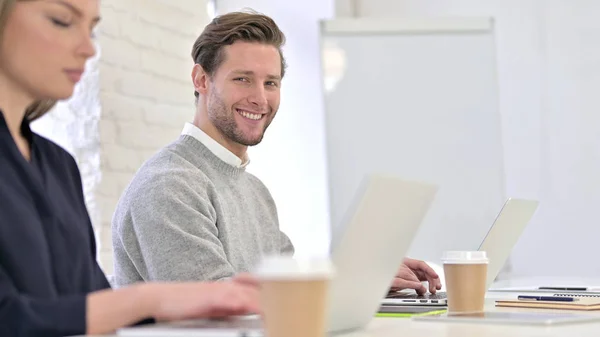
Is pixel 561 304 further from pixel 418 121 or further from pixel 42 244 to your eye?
pixel 418 121

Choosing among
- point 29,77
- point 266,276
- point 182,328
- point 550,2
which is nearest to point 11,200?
point 29,77

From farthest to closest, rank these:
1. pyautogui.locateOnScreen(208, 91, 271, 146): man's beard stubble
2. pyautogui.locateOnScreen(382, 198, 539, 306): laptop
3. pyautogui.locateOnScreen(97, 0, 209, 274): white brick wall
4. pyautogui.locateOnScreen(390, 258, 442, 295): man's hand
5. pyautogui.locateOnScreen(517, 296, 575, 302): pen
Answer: pyautogui.locateOnScreen(97, 0, 209, 274): white brick wall, pyautogui.locateOnScreen(208, 91, 271, 146): man's beard stubble, pyautogui.locateOnScreen(390, 258, 442, 295): man's hand, pyautogui.locateOnScreen(382, 198, 539, 306): laptop, pyautogui.locateOnScreen(517, 296, 575, 302): pen

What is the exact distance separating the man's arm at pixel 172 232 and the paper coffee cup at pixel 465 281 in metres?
0.51

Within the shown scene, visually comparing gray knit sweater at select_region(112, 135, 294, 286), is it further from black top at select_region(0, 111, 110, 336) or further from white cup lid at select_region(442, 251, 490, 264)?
white cup lid at select_region(442, 251, 490, 264)

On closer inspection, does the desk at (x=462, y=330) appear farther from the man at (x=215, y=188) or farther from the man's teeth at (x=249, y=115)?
the man's teeth at (x=249, y=115)

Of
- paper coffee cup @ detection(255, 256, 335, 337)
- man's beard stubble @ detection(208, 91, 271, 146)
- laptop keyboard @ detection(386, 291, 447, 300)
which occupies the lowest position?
laptop keyboard @ detection(386, 291, 447, 300)

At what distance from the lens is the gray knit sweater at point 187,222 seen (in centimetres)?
180

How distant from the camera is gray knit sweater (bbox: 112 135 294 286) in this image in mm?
1796

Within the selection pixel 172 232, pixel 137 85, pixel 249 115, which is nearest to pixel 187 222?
pixel 172 232

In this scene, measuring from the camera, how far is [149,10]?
3117 millimetres

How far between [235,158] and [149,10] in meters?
1.13

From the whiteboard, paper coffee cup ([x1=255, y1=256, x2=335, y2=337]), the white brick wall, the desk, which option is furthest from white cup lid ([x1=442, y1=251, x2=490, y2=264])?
the whiteboard

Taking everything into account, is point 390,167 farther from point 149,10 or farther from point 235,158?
point 235,158

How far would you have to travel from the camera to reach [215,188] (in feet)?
6.80
